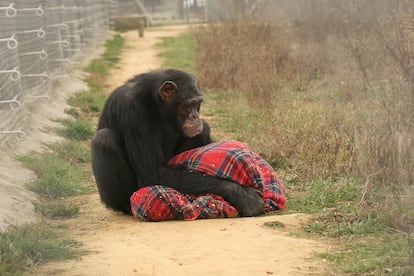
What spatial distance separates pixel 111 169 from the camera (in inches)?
264

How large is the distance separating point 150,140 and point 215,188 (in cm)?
68

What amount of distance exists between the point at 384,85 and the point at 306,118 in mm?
1904

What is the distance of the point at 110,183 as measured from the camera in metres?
6.71

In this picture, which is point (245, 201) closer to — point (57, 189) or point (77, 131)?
point (57, 189)

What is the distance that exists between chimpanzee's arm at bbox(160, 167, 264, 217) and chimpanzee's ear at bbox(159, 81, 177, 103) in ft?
2.03

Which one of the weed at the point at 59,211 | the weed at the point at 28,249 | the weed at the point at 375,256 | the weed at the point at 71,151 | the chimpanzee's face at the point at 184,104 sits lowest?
the weed at the point at 71,151

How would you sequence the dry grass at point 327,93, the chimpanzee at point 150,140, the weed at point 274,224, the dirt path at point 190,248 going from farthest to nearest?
the dry grass at point 327,93 < the chimpanzee at point 150,140 < the weed at point 274,224 < the dirt path at point 190,248

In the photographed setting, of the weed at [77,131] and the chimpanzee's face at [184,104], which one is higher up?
the chimpanzee's face at [184,104]

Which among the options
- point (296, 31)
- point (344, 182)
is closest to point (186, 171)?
point (344, 182)

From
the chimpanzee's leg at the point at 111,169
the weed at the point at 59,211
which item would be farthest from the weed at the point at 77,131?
the chimpanzee's leg at the point at 111,169

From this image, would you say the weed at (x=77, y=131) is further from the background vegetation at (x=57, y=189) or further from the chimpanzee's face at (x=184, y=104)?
the chimpanzee's face at (x=184, y=104)

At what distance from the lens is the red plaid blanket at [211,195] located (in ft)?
21.0

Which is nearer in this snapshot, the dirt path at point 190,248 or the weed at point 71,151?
the dirt path at point 190,248

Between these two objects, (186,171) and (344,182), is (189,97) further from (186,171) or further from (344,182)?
(344,182)
